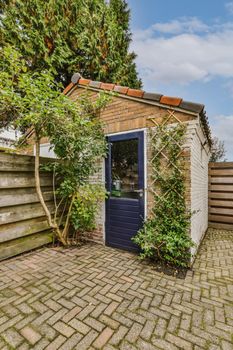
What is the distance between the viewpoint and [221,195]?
5.72 meters

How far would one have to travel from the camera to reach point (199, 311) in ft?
6.45

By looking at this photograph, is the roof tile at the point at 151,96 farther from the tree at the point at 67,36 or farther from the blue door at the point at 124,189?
the tree at the point at 67,36

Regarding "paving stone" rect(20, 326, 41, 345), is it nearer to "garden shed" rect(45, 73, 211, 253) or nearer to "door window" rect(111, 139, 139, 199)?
"garden shed" rect(45, 73, 211, 253)

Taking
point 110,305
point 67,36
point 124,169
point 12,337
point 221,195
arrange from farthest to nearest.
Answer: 1. point 67,36
2. point 221,195
3. point 124,169
4. point 110,305
5. point 12,337

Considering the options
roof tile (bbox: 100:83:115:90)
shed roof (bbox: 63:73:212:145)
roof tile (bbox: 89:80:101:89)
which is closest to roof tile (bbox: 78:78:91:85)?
shed roof (bbox: 63:73:212:145)

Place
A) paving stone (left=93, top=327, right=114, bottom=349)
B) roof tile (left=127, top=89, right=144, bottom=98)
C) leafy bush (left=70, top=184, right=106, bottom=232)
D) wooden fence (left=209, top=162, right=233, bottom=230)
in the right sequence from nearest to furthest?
paving stone (left=93, top=327, right=114, bottom=349) → roof tile (left=127, top=89, right=144, bottom=98) → leafy bush (left=70, top=184, right=106, bottom=232) → wooden fence (left=209, top=162, right=233, bottom=230)

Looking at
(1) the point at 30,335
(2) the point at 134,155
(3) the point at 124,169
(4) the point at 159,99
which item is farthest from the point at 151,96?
(1) the point at 30,335

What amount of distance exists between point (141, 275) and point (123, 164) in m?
2.04

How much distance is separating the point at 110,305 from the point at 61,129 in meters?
2.83

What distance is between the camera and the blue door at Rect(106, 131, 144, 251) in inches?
135

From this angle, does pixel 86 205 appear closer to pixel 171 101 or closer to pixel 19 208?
pixel 19 208

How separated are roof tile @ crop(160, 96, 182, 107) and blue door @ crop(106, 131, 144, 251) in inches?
26.1

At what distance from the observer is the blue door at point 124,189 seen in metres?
3.43

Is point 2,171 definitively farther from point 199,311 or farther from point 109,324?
point 199,311
